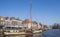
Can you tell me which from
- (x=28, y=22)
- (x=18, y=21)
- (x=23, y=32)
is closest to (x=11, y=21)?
(x=18, y=21)

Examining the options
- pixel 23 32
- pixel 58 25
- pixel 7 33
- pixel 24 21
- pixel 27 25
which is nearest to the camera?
pixel 7 33

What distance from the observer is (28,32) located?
21938 mm

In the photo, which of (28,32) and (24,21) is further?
(24,21)

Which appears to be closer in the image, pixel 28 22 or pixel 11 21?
pixel 28 22

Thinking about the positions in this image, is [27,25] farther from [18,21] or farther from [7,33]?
[7,33]

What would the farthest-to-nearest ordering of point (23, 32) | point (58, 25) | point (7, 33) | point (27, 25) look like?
point (58, 25) → point (27, 25) → point (23, 32) → point (7, 33)

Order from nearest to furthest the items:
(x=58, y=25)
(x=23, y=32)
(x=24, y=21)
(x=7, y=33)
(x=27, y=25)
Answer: (x=7, y=33), (x=23, y=32), (x=27, y=25), (x=24, y=21), (x=58, y=25)

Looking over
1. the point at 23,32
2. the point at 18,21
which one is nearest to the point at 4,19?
the point at 18,21

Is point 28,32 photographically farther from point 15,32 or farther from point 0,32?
point 0,32

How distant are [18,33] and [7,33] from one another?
5.16 ft

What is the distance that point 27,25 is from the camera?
96.5ft

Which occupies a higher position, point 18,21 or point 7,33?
point 18,21

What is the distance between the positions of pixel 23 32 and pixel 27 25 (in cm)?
734

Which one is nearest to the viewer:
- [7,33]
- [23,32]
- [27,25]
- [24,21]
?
[7,33]
